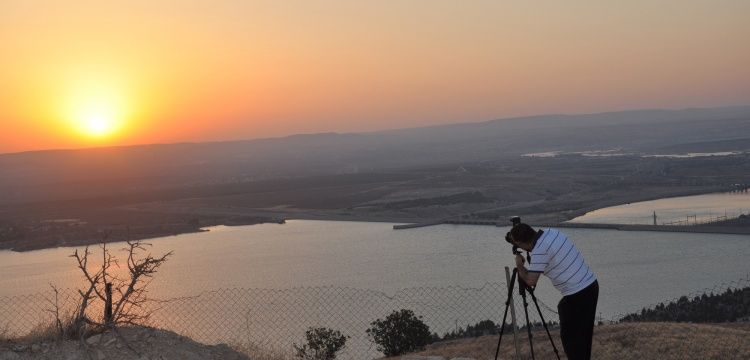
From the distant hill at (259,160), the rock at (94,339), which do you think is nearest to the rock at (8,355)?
the rock at (94,339)

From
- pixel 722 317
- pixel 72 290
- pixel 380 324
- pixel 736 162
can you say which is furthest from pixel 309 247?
pixel 736 162

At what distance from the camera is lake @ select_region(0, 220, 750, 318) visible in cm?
2479

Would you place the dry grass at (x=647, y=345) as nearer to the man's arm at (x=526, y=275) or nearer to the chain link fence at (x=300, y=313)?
the chain link fence at (x=300, y=313)

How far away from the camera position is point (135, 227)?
47031 mm

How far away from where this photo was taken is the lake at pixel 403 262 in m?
24.8

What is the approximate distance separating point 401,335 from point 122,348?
18.9 feet

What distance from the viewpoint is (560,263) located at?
4.75m

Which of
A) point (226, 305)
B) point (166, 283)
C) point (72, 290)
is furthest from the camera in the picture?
point (166, 283)

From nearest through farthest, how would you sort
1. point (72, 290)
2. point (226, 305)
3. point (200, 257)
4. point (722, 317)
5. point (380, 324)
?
point (380, 324), point (722, 317), point (226, 305), point (72, 290), point (200, 257)

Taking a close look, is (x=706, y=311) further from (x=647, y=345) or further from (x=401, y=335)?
(x=647, y=345)

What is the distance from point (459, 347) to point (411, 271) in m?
17.8

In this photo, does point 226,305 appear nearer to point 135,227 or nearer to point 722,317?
point 722,317

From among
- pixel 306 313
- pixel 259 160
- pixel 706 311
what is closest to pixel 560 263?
pixel 306 313

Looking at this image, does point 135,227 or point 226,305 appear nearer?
point 226,305
